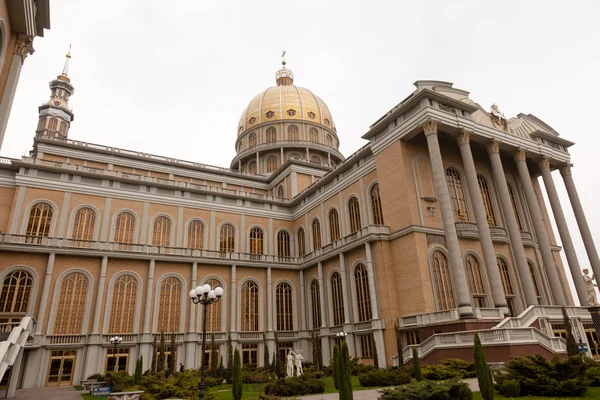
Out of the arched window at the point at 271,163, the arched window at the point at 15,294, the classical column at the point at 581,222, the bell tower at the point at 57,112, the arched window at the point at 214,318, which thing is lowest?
the arched window at the point at 214,318

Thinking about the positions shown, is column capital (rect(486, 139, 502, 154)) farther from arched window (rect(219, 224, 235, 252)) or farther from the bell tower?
the bell tower

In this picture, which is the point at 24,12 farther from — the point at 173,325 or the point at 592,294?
the point at 592,294

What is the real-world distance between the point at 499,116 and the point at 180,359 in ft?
103

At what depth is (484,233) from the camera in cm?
2606

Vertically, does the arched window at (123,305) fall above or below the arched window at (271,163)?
below

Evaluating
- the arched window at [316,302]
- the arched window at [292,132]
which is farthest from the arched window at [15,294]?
the arched window at [292,132]

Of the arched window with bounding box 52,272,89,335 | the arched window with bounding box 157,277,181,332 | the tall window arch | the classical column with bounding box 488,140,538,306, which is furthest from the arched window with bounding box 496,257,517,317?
the arched window with bounding box 52,272,89,335

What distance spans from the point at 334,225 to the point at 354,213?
2.88m

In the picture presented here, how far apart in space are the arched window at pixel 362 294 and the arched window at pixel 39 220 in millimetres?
23834

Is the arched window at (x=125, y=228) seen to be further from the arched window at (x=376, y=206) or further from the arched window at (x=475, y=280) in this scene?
the arched window at (x=475, y=280)

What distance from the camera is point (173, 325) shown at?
31.2 metres

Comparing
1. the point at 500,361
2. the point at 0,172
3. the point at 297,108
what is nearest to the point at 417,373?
the point at 500,361

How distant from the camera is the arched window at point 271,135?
180ft

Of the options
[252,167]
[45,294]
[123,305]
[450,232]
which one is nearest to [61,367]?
[45,294]
